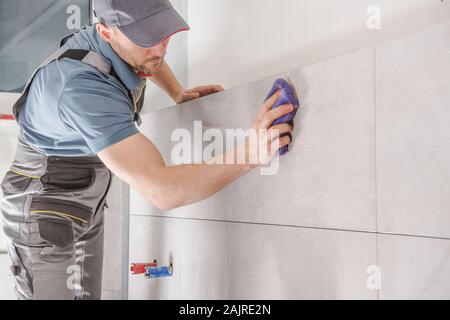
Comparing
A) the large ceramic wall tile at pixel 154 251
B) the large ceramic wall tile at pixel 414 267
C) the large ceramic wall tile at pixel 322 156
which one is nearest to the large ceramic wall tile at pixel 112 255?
the large ceramic wall tile at pixel 154 251

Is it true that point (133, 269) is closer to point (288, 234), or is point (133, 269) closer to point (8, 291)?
point (8, 291)

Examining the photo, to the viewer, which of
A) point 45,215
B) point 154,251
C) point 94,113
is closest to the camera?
point 94,113

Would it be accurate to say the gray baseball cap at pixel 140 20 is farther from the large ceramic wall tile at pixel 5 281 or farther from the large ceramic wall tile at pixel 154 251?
the large ceramic wall tile at pixel 5 281

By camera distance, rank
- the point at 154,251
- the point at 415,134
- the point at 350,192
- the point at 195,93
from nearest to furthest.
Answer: the point at 415,134 < the point at 350,192 < the point at 195,93 < the point at 154,251

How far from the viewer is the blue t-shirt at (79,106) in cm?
93

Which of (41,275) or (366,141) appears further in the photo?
(41,275)

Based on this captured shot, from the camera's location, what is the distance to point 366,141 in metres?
0.80

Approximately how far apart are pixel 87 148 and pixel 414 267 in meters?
0.72

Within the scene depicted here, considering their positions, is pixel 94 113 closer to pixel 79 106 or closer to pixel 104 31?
pixel 79 106

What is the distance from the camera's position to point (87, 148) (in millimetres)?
1103

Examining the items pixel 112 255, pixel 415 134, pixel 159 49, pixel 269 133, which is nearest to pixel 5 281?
pixel 112 255

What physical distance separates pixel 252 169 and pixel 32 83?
1.73 ft
